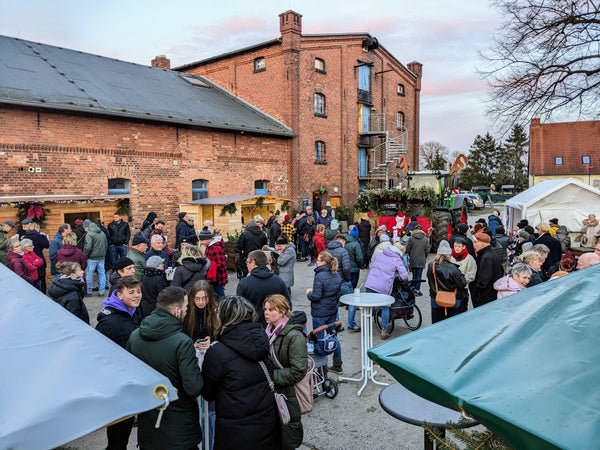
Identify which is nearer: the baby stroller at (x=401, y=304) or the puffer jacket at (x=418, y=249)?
the baby stroller at (x=401, y=304)

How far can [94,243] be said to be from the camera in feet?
32.5

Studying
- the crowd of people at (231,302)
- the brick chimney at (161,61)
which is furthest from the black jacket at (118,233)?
the brick chimney at (161,61)

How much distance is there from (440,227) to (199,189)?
9282mm

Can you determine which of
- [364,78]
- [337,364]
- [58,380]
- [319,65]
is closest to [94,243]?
[337,364]

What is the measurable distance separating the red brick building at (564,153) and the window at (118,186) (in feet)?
117

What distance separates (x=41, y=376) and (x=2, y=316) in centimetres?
56

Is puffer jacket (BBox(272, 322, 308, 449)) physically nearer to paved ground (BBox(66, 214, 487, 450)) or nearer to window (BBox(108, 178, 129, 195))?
paved ground (BBox(66, 214, 487, 450))

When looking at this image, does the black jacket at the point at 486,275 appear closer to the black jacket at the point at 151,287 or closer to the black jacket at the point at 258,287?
the black jacket at the point at 258,287

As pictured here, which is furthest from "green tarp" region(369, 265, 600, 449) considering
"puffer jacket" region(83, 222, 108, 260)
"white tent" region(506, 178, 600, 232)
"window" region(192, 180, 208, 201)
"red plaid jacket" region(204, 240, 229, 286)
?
"window" region(192, 180, 208, 201)

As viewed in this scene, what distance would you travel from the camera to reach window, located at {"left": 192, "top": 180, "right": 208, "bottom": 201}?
665 inches

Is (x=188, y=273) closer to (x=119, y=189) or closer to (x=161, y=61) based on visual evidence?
(x=119, y=189)

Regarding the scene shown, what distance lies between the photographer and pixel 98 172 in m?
13.9

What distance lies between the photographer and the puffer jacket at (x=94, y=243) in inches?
387

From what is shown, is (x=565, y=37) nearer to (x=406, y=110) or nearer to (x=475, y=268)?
(x=475, y=268)
